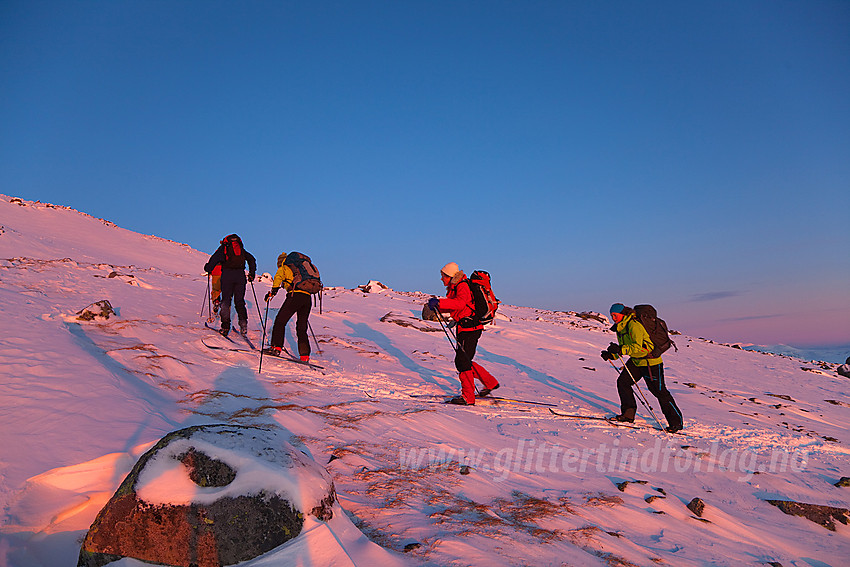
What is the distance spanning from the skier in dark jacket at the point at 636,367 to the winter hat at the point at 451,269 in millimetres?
2951

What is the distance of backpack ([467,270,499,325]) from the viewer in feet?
26.6

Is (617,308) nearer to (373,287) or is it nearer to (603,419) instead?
(603,419)

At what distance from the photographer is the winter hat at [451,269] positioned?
26.8ft

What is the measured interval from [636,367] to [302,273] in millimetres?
6667

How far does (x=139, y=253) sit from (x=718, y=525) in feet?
102

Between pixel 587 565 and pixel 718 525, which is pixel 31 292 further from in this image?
pixel 718 525

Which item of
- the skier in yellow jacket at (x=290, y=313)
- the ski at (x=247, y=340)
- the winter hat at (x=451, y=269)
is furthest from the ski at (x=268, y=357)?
the winter hat at (x=451, y=269)

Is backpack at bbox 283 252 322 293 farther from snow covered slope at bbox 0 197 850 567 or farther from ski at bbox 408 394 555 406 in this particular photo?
ski at bbox 408 394 555 406

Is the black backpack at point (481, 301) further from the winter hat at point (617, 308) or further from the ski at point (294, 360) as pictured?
the ski at point (294, 360)

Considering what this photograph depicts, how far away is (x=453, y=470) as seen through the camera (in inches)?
177

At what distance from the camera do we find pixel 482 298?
811cm

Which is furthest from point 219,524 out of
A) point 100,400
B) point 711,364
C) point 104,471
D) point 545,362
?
point 711,364

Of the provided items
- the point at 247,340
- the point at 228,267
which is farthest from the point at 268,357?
the point at 228,267

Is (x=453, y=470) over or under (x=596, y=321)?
under
